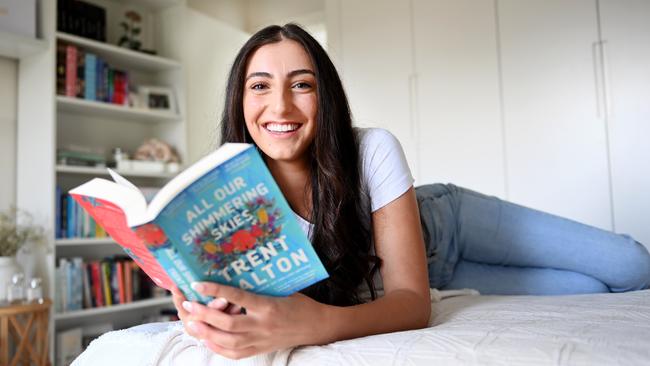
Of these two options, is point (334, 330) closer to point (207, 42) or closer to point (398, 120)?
point (398, 120)

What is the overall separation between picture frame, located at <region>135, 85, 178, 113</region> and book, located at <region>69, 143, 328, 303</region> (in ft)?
8.27

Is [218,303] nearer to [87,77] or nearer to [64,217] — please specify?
[64,217]

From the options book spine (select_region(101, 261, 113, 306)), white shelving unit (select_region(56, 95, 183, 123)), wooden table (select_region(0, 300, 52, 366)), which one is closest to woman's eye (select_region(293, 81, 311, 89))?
wooden table (select_region(0, 300, 52, 366))

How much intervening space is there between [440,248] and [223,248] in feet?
3.12

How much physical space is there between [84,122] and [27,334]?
49.7 inches

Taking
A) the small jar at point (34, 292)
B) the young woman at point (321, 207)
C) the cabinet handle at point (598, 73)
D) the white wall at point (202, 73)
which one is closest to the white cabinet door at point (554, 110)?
the cabinet handle at point (598, 73)

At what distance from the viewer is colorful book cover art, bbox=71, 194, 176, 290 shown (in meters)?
0.63

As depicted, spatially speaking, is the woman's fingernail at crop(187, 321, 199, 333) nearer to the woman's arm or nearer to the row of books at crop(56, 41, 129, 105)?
the woman's arm

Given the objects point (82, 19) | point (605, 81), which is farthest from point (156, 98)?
point (605, 81)

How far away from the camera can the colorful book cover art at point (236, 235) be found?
1.86ft

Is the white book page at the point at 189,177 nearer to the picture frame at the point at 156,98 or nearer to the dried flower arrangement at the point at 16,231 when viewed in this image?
the dried flower arrangement at the point at 16,231

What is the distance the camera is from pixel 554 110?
2605mm

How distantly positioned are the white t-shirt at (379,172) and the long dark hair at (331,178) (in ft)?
0.05

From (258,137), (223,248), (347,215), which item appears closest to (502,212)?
(347,215)
